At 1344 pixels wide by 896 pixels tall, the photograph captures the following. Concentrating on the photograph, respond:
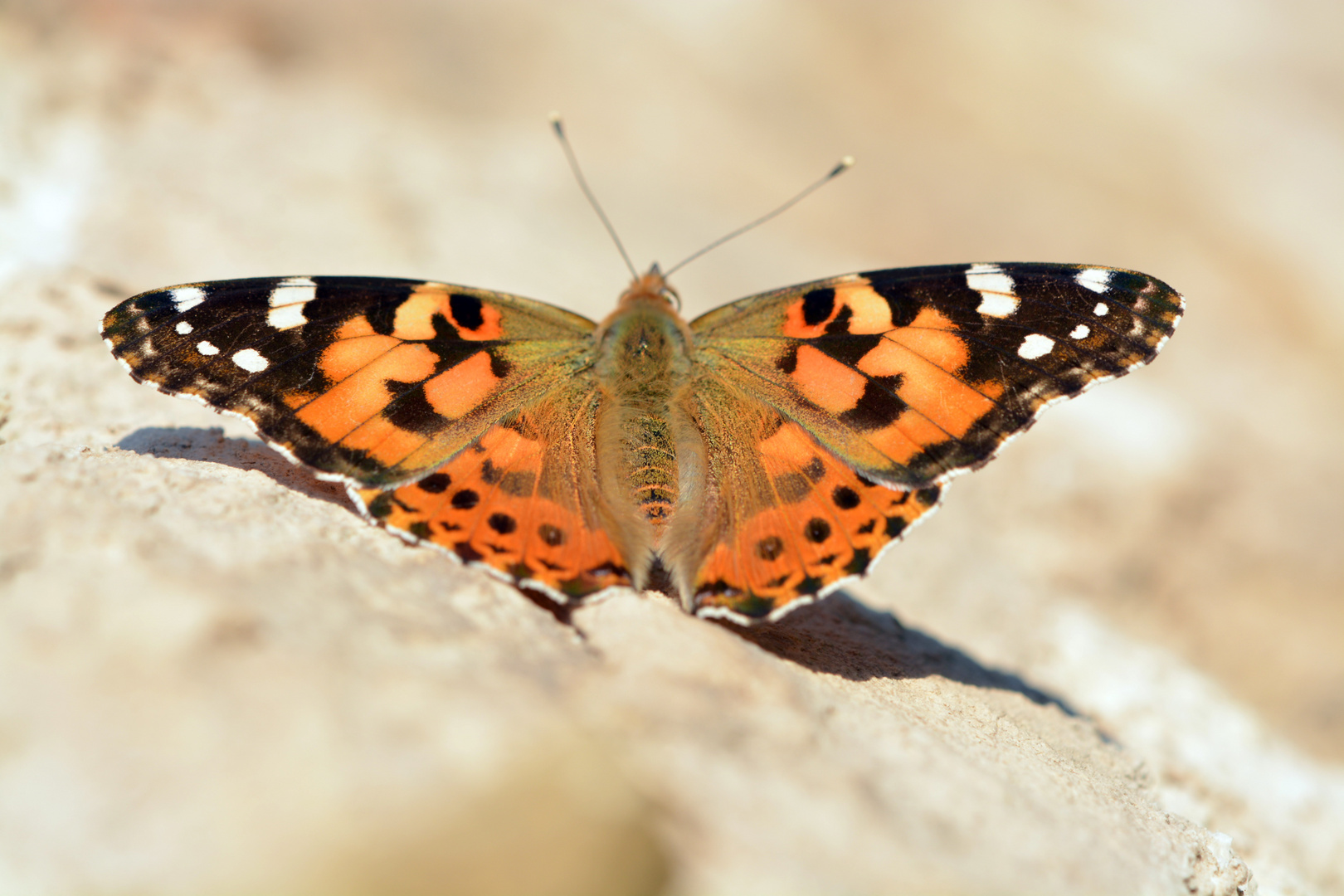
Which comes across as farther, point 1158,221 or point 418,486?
point 1158,221

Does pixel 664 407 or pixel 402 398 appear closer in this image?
pixel 402 398

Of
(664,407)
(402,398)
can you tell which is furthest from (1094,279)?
(402,398)

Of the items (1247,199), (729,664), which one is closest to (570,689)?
(729,664)

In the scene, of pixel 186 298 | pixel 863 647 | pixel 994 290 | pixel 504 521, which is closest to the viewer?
pixel 504 521

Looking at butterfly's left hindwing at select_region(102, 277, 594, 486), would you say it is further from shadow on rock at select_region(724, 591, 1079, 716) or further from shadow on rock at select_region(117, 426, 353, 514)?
shadow on rock at select_region(724, 591, 1079, 716)

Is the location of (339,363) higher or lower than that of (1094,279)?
lower

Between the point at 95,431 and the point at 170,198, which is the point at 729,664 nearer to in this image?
the point at 95,431

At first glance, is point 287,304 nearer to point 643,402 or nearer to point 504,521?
point 504,521
